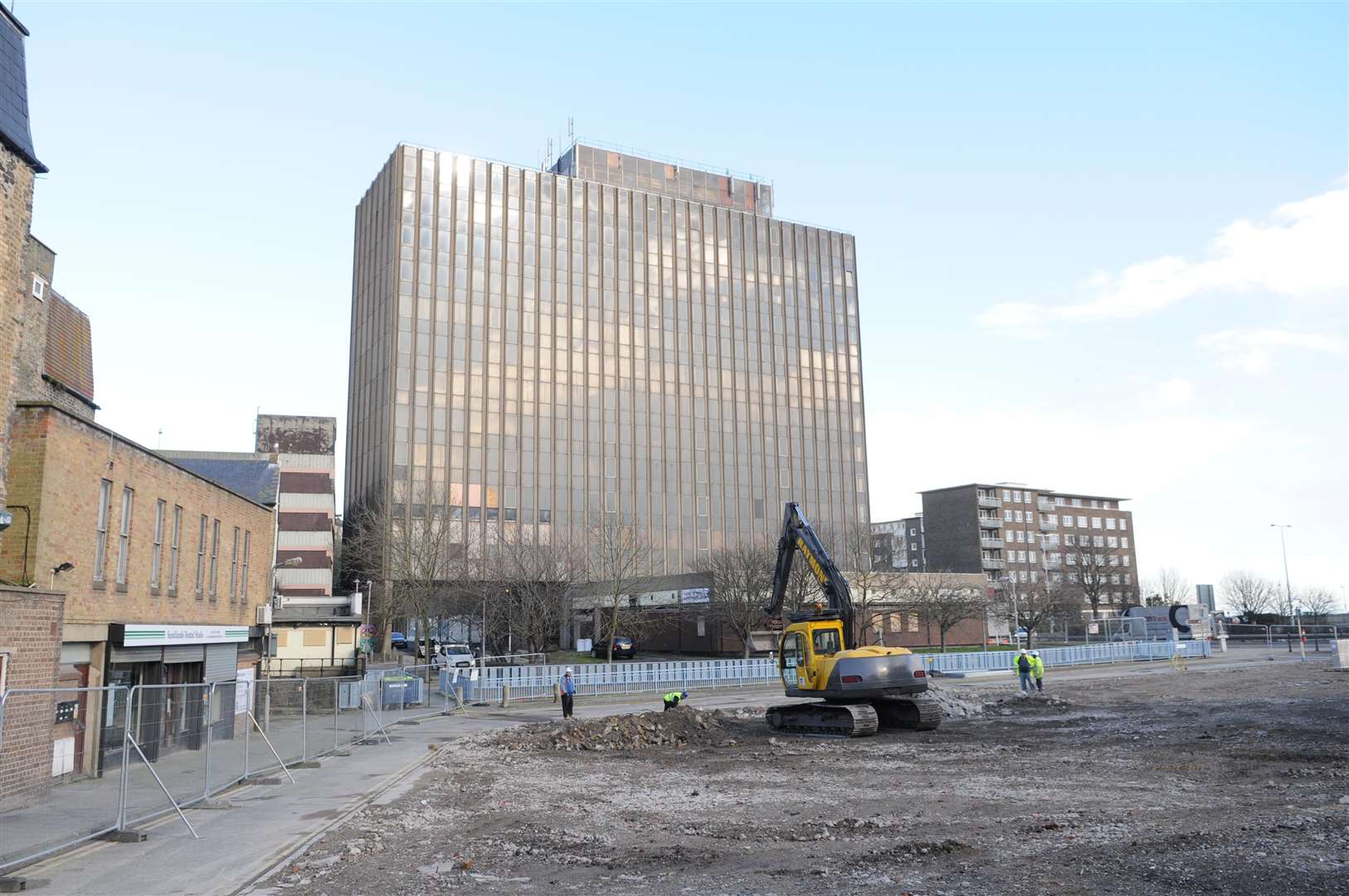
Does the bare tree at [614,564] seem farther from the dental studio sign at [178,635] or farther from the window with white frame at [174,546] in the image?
the window with white frame at [174,546]

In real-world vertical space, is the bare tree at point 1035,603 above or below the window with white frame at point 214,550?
below

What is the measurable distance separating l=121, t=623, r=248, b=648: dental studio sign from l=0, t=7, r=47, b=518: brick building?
13.2 ft

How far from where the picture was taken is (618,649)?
63.7 metres

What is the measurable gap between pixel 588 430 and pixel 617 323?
1150 centimetres

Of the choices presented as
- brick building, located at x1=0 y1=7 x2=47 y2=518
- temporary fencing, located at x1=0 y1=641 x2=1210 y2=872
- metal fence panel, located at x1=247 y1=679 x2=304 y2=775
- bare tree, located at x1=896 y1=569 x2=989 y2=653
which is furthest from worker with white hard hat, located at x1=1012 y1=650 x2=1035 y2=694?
brick building, located at x1=0 y1=7 x2=47 y2=518

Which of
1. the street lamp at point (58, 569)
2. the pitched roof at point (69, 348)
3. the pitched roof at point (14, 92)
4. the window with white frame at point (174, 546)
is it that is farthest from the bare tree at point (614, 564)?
the pitched roof at point (14, 92)

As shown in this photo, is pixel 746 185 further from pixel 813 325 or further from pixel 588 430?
pixel 588 430

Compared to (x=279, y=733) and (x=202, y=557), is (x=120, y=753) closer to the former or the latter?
(x=279, y=733)

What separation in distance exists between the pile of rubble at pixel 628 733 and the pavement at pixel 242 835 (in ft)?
7.71

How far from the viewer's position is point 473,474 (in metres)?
85.9

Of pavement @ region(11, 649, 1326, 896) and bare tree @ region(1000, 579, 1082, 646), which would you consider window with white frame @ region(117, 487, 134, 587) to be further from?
bare tree @ region(1000, 579, 1082, 646)

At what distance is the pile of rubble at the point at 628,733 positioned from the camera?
23.8 m

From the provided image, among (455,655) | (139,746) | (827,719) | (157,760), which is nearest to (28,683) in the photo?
(157,760)

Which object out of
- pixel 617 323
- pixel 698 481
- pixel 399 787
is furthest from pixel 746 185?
pixel 399 787
